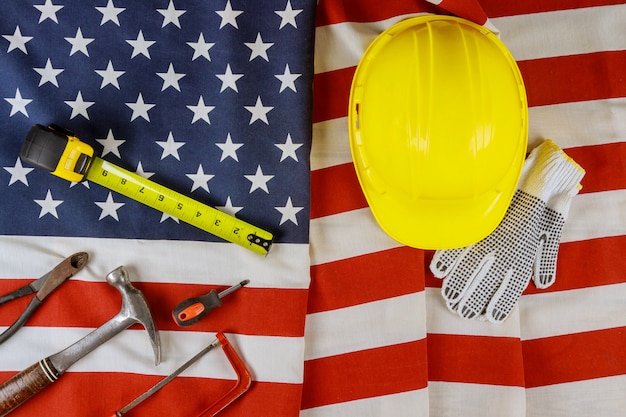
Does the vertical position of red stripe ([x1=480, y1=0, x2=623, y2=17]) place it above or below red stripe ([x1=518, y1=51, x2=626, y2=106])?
above

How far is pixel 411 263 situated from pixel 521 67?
553 millimetres

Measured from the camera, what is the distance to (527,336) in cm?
138

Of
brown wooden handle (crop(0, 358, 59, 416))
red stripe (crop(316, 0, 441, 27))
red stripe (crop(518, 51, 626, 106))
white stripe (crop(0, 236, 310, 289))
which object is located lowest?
brown wooden handle (crop(0, 358, 59, 416))

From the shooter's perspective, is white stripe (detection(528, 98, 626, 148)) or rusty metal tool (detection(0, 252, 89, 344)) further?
white stripe (detection(528, 98, 626, 148))

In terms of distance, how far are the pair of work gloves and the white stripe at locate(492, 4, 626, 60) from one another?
0.78ft

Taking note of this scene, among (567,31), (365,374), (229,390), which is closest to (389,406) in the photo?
(365,374)

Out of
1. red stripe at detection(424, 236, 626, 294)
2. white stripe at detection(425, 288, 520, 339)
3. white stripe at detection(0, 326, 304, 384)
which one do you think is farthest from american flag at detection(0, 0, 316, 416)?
red stripe at detection(424, 236, 626, 294)

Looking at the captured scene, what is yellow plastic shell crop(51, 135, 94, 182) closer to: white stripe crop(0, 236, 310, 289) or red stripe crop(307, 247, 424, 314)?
white stripe crop(0, 236, 310, 289)

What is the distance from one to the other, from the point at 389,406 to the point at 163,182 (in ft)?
2.37

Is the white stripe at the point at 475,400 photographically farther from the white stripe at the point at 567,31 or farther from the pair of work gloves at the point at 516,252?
the white stripe at the point at 567,31

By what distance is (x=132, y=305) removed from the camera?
46.8 inches

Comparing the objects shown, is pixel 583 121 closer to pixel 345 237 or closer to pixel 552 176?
pixel 552 176

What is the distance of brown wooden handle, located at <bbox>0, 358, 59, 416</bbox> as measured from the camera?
45.6 inches

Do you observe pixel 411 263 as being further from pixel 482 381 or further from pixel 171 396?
pixel 171 396
